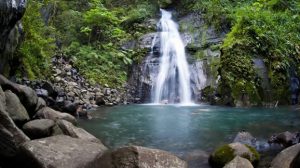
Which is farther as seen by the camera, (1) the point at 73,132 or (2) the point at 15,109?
(2) the point at 15,109

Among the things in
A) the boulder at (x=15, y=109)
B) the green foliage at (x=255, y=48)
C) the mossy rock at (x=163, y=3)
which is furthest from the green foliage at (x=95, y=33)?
the boulder at (x=15, y=109)

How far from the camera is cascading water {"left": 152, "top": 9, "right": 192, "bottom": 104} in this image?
54.5ft

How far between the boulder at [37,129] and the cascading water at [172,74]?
33.2ft

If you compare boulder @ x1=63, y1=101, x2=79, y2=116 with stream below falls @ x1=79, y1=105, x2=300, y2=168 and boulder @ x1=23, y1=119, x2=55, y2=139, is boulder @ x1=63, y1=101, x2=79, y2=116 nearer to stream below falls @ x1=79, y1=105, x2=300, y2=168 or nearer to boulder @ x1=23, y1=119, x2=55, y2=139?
stream below falls @ x1=79, y1=105, x2=300, y2=168

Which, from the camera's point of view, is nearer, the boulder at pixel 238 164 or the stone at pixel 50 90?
the boulder at pixel 238 164

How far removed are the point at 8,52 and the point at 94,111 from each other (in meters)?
4.47

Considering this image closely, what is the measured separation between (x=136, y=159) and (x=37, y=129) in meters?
3.05

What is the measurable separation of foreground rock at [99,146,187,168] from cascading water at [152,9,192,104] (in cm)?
1185

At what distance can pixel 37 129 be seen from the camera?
6.54 meters

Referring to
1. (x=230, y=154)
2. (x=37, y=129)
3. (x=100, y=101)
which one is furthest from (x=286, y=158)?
(x=100, y=101)

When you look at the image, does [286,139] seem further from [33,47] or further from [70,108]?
[33,47]

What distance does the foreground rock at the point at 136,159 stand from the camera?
4.16 m

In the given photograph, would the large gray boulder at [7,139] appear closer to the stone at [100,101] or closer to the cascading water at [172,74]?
the stone at [100,101]

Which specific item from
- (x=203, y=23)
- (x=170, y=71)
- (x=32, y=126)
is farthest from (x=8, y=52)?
(x=203, y=23)
